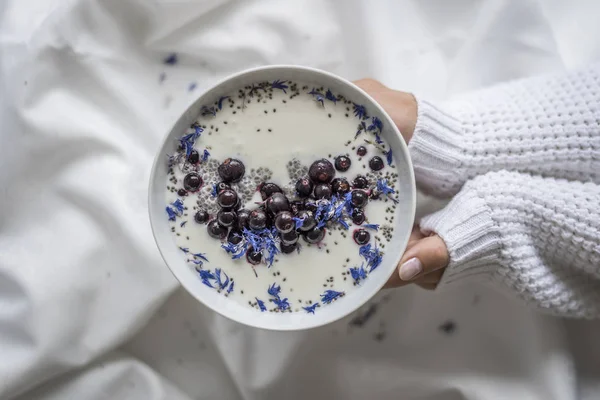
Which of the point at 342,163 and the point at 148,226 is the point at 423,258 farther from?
the point at 148,226

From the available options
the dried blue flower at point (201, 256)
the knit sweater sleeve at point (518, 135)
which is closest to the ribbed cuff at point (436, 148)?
the knit sweater sleeve at point (518, 135)

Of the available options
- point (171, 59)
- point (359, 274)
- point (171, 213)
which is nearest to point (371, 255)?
point (359, 274)

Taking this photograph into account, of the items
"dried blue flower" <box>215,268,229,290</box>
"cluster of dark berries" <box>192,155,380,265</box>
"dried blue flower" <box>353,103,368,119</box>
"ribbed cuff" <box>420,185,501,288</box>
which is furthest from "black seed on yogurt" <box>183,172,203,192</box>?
"ribbed cuff" <box>420,185,501,288</box>

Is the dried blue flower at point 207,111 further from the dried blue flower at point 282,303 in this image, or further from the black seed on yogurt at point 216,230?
the dried blue flower at point 282,303

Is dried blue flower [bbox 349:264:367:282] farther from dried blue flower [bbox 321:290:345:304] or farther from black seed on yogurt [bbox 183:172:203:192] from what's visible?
black seed on yogurt [bbox 183:172:203:192]

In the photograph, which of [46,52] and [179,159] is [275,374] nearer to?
[179,159]
